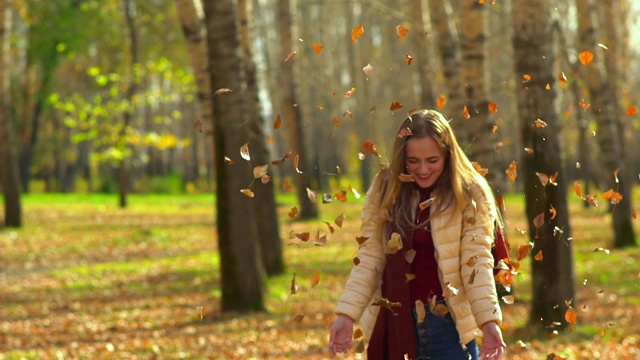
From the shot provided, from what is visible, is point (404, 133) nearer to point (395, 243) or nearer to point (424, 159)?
point (424, 159)

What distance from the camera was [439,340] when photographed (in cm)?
479

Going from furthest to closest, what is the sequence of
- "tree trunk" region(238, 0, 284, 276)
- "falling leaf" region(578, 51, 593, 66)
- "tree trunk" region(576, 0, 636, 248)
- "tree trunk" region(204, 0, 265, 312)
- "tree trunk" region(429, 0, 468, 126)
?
"tree trunk" region(576, 0, 636, 248) < "tree trunk" region(238, 0, 284, 276) < "tree trunk" region(429, 0, 468, 126) < "tree trunk" region(204, 0, 265, 312) < "falling leaf" region(578, 51, 593, 66)

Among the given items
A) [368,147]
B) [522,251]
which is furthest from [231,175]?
[368,147]

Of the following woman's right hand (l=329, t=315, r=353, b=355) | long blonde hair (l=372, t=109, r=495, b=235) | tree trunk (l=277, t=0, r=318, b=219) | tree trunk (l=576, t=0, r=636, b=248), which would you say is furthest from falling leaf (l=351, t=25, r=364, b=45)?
tree trunk (l=277, t=0, r=318, b=219)

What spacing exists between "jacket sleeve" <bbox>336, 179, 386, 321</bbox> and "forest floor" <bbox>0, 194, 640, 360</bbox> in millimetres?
448

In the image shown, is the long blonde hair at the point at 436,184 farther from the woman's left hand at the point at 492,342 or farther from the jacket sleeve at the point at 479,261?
the woman's left hand at the point at 492,342

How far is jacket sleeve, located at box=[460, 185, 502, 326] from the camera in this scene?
184 inches

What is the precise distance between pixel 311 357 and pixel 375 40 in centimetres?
6113

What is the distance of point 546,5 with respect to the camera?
10742mm

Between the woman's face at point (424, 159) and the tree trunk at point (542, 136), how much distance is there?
566 centimetres

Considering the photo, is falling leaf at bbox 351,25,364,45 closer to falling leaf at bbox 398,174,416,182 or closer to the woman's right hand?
falling leaf at bbox 398,174,416,182

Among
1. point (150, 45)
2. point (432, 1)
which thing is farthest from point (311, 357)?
→ point (150, 45)

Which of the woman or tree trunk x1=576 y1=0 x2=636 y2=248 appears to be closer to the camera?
the woman

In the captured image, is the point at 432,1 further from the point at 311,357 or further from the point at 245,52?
the point at 311,357
